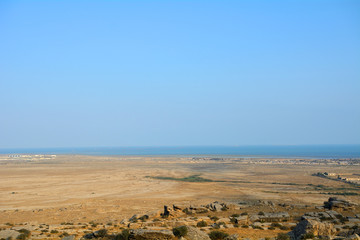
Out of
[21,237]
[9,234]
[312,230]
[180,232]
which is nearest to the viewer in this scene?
[180,232]

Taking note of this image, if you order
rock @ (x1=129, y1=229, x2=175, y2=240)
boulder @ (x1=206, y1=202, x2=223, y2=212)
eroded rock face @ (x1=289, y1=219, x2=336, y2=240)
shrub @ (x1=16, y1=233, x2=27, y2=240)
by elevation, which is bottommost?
boulder @ (x1=206, y1=202, x2=223, y2=212)

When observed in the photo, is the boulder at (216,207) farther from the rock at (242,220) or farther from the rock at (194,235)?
the rock at (194,235)

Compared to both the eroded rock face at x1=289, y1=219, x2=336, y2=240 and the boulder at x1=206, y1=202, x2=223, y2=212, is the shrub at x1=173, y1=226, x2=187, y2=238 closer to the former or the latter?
the eroded rock face at x1=289, y1=219, x2=336, y2=240

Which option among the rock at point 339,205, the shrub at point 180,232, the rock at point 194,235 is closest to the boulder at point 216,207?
the rock at point 339,205

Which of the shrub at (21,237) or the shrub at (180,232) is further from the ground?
the shrub at (180,232)

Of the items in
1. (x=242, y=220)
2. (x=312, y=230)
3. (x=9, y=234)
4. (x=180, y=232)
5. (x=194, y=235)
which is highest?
(x=180, y=232)

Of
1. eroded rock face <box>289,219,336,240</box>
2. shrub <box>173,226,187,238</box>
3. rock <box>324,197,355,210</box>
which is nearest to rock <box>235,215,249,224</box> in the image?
eroded rock face <box>289,219,336,240</box>

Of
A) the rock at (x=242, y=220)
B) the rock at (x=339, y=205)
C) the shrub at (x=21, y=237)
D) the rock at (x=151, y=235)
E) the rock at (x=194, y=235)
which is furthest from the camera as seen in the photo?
the rock at (x=339, y=205)

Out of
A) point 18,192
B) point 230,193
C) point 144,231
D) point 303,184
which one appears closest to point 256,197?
point 230,193

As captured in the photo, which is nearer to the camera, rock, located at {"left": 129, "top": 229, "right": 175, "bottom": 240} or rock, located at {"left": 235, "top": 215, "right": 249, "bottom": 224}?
rock, located at {"left": 129, "top": 229, "right": 175, "bottom": 240}

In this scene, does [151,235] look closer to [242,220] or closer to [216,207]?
[242,220]

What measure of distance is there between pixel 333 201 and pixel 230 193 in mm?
15785

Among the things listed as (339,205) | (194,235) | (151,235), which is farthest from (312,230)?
(339,205)

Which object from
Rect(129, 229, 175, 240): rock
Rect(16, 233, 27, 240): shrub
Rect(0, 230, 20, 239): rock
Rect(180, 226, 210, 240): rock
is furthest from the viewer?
Rect(0, 230, 20, 239): rock
